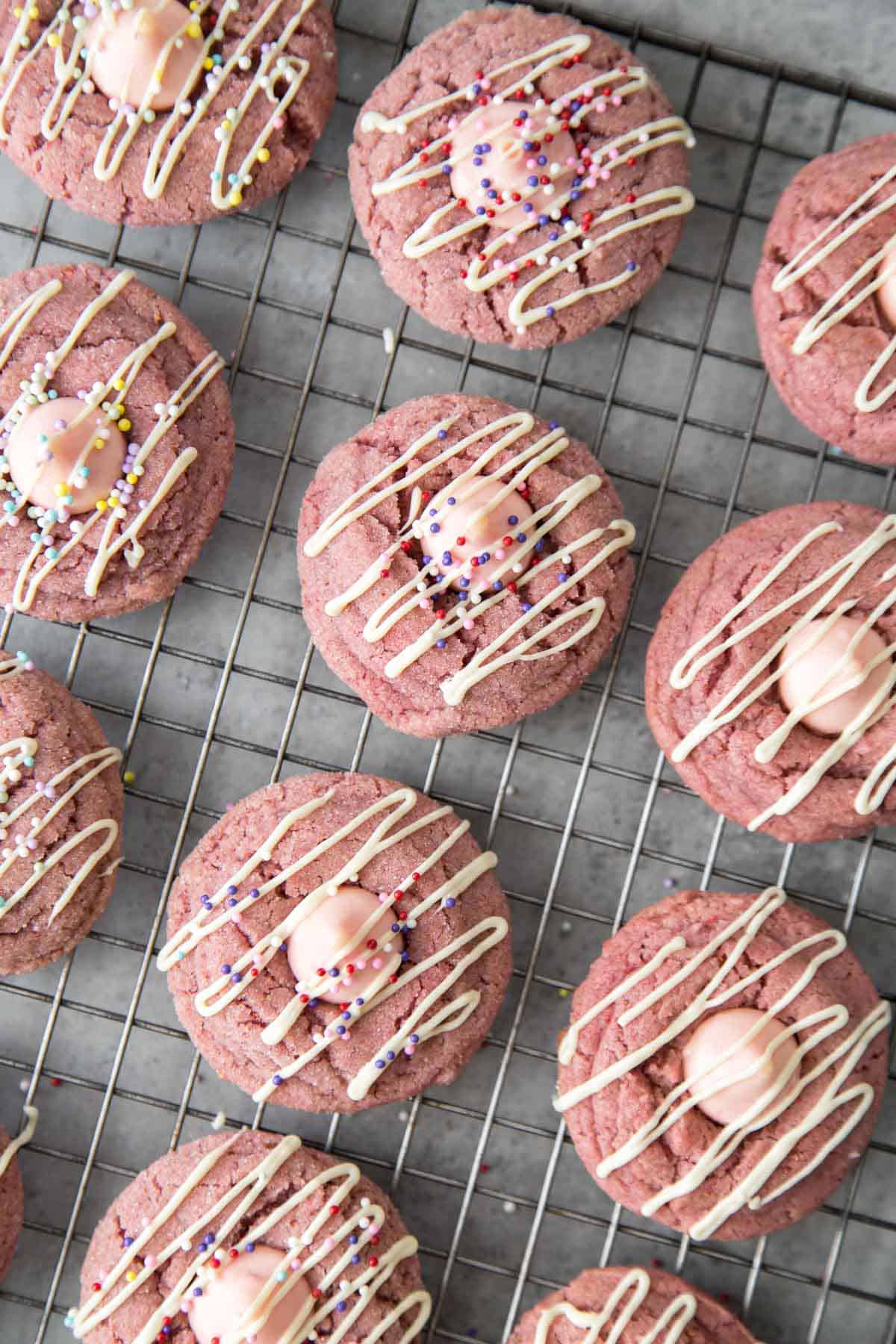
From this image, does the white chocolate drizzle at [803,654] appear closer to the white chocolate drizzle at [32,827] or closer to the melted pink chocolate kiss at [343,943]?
the melted pink chocolate kiss at [343,943]

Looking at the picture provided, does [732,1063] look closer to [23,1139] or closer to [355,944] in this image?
[355,944]

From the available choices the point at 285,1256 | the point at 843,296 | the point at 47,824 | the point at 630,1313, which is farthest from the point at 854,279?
the point at 285,1256

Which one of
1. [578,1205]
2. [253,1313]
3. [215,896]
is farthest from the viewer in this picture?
[578,1205]

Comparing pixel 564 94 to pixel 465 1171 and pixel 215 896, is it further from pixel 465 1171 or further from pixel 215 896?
pixel 465 1171

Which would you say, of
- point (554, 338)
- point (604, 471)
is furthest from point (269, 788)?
point (554, 338)

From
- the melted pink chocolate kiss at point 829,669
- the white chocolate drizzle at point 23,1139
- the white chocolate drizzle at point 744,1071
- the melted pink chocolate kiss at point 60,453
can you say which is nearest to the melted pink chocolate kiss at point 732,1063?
the white chocolate drizzle at point 744,1071
